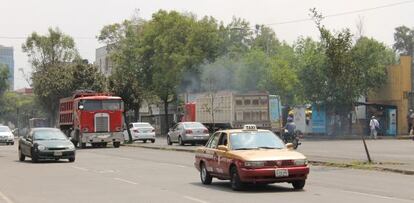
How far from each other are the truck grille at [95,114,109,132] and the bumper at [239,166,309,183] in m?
27.8

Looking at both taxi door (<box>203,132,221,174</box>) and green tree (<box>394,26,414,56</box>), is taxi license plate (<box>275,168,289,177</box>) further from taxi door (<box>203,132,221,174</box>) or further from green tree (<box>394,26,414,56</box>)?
green tree (<box>394,26,414,56</box>)

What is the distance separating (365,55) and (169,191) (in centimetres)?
4215

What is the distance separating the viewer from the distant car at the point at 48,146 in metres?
27.7

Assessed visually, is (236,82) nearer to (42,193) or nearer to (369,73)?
(369,73)

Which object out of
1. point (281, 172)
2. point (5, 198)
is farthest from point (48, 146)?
point (281, 172)

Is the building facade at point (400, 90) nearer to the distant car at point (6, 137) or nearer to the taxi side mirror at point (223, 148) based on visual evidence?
the distant car at point (6, 137)

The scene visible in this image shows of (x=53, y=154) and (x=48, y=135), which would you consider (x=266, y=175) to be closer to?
(x=53, y=154)

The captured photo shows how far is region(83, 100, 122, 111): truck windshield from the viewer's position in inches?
1654

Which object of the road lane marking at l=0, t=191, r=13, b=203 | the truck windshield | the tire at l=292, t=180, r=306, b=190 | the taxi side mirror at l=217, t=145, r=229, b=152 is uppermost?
the truck windshield

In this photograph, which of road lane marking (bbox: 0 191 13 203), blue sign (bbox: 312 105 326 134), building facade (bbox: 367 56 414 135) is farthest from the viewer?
blue sign (bbox: 312 105 326 134)

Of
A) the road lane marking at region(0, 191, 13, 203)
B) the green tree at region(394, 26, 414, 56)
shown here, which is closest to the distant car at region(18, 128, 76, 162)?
the road lane marking at region(0, 191, 13, 203)

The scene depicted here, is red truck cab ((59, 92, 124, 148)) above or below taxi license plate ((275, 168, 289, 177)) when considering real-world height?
above

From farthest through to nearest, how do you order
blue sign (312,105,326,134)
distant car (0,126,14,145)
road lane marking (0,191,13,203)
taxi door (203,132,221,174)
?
blue sign (312,105,326,134), distant car (0,126,14,145), taxi door (203,132,221,174), road lane marking (0,191,13,203)

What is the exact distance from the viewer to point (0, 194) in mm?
15820
